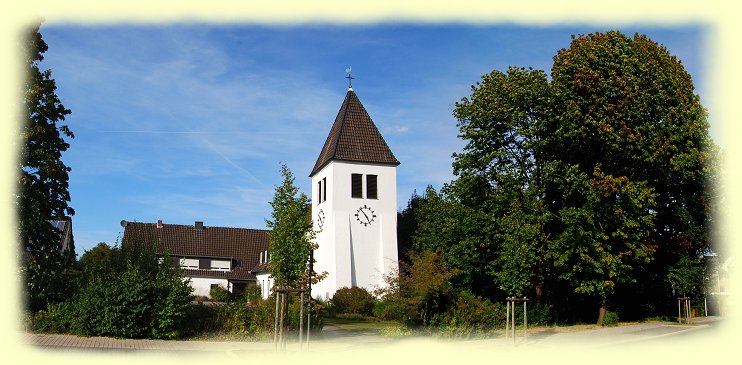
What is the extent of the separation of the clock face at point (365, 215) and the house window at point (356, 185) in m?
1.03

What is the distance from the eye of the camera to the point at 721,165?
1139 inches

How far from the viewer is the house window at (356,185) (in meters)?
48.9

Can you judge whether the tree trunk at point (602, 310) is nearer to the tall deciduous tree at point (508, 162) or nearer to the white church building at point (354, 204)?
the tall deciduous tree at point (508, 162)

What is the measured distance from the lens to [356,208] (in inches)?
1916

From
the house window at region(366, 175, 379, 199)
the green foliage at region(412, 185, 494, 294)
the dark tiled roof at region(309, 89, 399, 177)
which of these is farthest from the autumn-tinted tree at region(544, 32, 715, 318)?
the dark tiled roof at region(309, 89, 399, 177)

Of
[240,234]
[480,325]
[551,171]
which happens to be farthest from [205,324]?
[240,234]

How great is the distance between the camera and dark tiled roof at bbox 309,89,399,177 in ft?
162

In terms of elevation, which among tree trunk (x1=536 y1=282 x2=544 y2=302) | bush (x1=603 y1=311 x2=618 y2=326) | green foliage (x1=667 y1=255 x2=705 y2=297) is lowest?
bush (x1=603 y1=311 x2=618 y2=326)

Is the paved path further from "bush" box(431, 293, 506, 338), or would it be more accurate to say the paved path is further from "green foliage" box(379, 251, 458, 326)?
"green foliage" box(379, 251, 458, 326)

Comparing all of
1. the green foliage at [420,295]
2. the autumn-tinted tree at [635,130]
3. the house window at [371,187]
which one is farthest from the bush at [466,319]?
the house window at [371,187]

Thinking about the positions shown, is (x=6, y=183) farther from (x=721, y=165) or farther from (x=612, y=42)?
(x=721, y=165)

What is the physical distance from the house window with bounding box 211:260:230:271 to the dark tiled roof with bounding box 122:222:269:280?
1.97 ft

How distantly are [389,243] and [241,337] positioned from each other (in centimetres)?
2745

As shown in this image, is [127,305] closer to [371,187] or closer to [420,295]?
[420,295]
